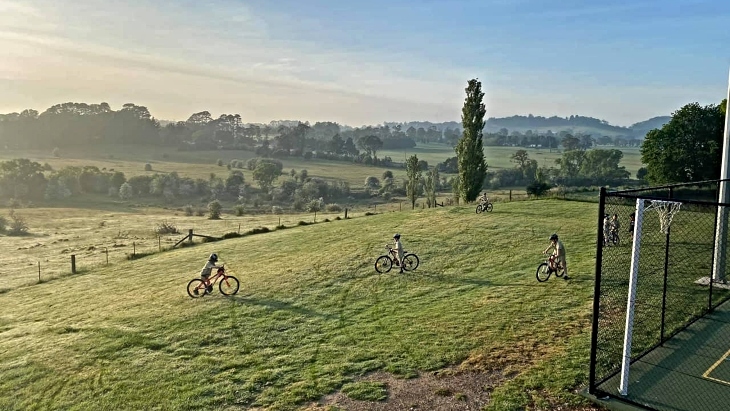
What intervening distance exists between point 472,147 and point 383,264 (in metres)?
26.9

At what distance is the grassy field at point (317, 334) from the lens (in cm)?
905

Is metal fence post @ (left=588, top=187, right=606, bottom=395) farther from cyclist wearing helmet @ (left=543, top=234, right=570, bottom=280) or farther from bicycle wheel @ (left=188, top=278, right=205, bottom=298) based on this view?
bicycle wheel @ (left=188, top=278, right=205, bottom=298)

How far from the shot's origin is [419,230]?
87.8 ft

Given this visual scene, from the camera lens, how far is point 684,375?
8.49 meters

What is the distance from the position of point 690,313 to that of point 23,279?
30166mm

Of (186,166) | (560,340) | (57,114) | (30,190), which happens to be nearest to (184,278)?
(560,340)

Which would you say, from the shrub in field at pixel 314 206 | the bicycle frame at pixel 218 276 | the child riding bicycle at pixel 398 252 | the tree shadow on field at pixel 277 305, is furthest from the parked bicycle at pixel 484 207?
the shrub in field at pixel 314 206

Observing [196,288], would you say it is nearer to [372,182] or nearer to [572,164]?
[372,182]

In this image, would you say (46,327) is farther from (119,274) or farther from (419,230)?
(419,230)

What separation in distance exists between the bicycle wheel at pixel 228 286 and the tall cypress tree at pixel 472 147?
28345 millimetres

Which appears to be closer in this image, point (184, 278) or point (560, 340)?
point (560, 340)

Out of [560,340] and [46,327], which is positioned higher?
[560,340]

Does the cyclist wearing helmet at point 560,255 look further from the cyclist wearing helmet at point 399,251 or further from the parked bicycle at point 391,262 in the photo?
the cyclist wearing helmet at point 399,251

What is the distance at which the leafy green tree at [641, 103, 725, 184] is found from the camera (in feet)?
119
